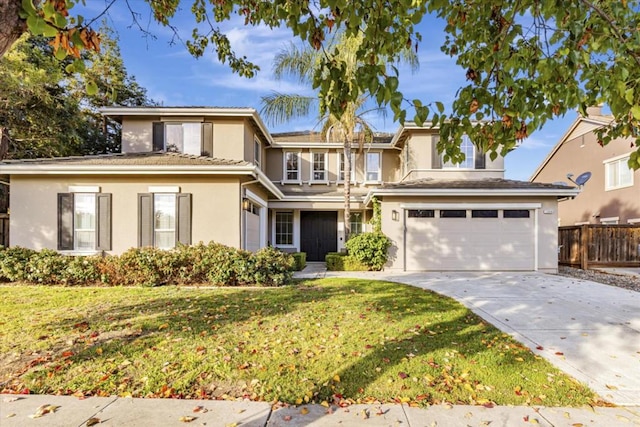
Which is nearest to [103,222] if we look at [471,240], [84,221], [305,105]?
[84,221]

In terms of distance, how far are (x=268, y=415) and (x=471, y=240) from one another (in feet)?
35.1

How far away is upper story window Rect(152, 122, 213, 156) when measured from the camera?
12.1 meters

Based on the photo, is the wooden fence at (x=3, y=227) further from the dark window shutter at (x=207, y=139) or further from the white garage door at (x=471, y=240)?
the white garage door at (x=471, y=240)

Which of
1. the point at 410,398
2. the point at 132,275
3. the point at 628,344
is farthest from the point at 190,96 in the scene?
the point at 628,344

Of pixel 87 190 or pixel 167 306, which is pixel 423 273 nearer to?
pixel 167 306

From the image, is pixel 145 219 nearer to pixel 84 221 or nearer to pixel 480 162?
pixel 84 221

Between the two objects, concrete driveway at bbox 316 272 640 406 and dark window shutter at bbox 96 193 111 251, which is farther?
dark window shutter at bbox 96 193 111 251

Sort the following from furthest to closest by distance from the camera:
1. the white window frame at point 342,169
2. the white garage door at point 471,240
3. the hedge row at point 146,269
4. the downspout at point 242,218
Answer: the white window frame at point 342,169
the white garage door at point 471,240
the downspout at point 242,218
the hedge row at point 146,269

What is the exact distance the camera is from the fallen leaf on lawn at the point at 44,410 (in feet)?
9.41

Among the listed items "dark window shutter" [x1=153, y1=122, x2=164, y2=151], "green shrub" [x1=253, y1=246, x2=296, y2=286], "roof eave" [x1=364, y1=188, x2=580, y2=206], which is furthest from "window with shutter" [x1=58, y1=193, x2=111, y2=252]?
"roof eave" [x1=364, y1=188, x2=580, y2=206]

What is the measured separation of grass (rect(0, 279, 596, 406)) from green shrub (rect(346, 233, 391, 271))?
4848 mm

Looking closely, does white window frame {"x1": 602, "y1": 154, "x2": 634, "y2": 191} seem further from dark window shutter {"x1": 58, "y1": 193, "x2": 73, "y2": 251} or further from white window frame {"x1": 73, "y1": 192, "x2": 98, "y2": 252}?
dark window shutter {"x1": 58, "y1": 193, "x2": 73, "y2": 251}

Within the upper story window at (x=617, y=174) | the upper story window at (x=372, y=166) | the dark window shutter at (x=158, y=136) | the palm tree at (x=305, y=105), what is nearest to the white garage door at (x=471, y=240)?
the palm tree at (x=305, y=105)

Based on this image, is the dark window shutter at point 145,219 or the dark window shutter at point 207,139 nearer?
the dark window shutter at point 145,219
